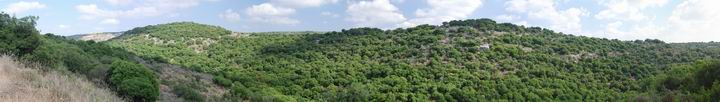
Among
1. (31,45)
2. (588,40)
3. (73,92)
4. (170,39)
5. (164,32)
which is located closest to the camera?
(73,92)

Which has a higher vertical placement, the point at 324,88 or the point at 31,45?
the point at 31,45

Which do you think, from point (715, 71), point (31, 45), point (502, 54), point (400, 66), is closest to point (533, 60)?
point (502, 54)

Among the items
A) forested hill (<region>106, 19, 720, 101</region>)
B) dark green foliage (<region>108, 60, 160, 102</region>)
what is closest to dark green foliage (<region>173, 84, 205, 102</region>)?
dark green foliage (<region>108, 60, 160, 102</region>)

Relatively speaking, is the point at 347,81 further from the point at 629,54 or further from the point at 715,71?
the point at 715,71

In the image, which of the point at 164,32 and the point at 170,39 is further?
the point at 164,32

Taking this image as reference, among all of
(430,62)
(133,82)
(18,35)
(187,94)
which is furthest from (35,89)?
(430,62)

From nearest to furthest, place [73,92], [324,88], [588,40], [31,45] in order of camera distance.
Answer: [73,92], [31,45], [324,88], [588,40]

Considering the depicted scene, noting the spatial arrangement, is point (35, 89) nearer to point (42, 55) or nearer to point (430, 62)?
point (42, 55)
